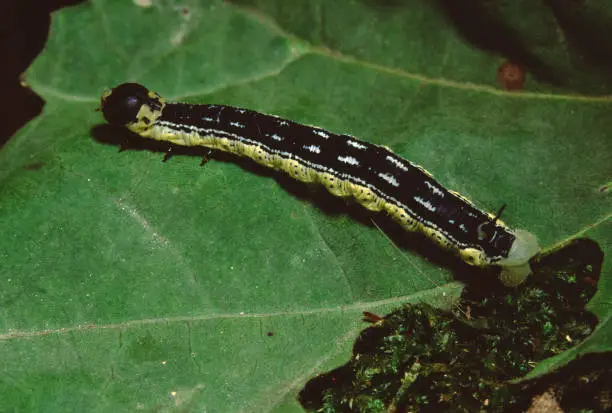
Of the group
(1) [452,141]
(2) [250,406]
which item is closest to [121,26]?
(1) [452,141]

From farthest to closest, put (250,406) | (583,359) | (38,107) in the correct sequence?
(38,107), (250,406), (583,359)

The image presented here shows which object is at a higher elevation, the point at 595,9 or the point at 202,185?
the point at 595,9

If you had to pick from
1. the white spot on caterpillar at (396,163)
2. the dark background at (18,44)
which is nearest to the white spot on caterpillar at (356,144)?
the white spot on caterpillar at (396,163)

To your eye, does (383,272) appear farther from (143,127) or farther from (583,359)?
(143,127)

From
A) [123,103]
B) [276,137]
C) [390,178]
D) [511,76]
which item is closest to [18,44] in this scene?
[123,103]

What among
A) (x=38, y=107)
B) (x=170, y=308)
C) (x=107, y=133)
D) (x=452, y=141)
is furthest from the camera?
(x=38, y=107)

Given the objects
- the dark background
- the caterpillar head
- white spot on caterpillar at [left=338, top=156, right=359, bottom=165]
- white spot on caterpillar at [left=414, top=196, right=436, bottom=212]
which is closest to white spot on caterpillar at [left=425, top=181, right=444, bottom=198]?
white spot on caterpillar at [left=414, top=196, right=436, bottom=212]

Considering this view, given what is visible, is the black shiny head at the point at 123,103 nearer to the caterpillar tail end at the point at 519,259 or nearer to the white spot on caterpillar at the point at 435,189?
the white spot on caterpillar at the point at 435,189
